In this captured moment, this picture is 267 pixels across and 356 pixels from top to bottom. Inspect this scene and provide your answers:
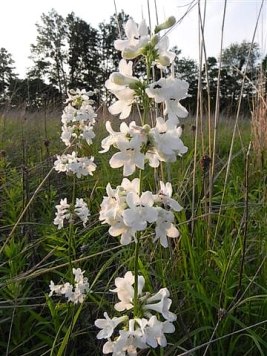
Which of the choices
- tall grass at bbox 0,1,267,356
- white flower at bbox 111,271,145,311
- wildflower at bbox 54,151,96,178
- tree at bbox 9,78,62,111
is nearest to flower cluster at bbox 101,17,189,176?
white flower at bbox 111,271,145,311

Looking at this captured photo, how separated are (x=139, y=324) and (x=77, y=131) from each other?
179 centimetres

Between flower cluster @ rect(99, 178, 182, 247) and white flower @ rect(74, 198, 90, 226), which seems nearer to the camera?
flower cluster @ rect(99, 178, 182, 247)

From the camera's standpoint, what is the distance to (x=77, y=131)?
2697 mm

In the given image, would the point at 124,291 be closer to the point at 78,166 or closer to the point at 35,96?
the point at 78,166

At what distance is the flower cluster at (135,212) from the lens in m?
1.00

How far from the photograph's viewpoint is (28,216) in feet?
8.86

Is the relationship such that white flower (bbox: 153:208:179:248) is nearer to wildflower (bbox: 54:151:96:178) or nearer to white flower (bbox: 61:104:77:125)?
wildflower (bbox: 54:151:96:178)

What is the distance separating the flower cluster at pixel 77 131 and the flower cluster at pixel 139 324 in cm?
144

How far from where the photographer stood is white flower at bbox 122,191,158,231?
3.26 ft

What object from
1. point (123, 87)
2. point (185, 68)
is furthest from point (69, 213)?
point (185, 68)

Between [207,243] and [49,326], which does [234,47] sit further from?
[49,326]

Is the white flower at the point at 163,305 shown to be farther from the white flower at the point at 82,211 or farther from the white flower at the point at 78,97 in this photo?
the white flower at the point at 78,97

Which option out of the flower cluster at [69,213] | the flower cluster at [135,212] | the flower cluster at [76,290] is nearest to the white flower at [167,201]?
the flower cluster at [135,212]

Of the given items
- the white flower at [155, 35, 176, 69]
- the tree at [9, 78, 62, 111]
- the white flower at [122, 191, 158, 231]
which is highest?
the tree at [9, 78, 62, 111]
